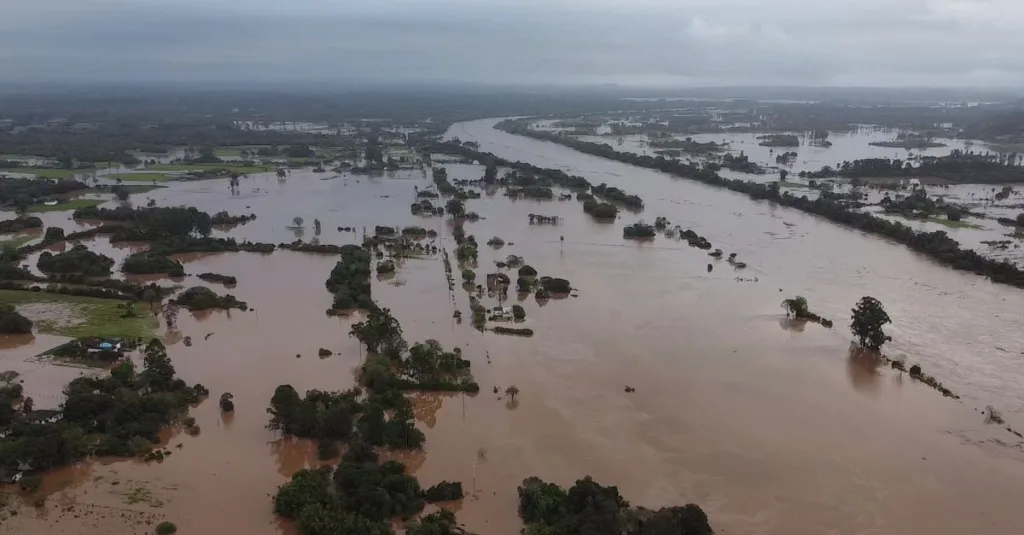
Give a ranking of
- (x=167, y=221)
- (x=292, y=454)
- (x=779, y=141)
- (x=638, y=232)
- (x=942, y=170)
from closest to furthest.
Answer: (x=292, y=454) < (x=167, y=221) < (x=638, y=232) < (x=942, y=170) < (x=779, y=141)

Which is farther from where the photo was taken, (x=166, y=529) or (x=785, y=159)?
(x=785, y=159)

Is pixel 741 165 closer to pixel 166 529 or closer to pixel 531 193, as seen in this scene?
pixel 531 193

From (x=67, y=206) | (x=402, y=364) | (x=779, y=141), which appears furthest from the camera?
(x=779, y=141)

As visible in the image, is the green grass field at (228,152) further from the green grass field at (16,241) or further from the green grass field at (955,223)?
the green grass field at (955,223)

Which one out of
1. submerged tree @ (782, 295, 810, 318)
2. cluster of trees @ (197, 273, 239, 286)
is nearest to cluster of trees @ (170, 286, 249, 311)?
cluster of trees @ (197, 273, 239, 286)

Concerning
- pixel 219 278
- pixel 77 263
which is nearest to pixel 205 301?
pixel 219 278

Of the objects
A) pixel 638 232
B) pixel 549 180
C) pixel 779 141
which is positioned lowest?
pixel 638 232

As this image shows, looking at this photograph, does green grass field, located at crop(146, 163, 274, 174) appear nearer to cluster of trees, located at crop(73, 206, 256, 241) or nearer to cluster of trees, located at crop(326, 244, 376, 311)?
cluster of trees, located at crop(73, 206, 256, 241)
